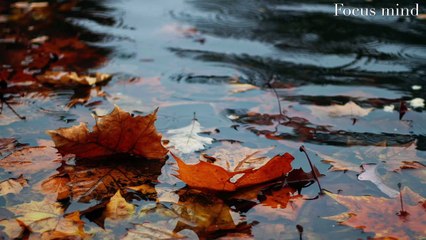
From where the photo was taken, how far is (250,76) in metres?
2.48

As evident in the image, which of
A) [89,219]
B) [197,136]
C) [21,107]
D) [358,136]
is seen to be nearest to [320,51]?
[358,136]

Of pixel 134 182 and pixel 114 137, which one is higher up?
pixel 114 137

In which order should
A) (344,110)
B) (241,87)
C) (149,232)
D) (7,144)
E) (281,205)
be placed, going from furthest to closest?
(241,87), (344,110), (7,144), (281,205), (149,232)

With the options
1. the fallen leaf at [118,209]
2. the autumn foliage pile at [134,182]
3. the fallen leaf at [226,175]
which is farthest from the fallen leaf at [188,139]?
the fallen leaf at [118,209]

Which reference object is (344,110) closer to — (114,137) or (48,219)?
(114,137)

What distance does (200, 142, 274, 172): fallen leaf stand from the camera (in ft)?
4.99

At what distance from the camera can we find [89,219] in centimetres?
128

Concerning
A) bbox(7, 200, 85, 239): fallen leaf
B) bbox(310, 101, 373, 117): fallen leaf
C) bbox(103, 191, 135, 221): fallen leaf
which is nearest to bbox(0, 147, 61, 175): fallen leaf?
bbox(7, 200, 85, 239): fallen leaf

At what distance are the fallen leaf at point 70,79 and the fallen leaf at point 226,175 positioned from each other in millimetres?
1127

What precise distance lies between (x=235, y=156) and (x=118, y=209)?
0.47m

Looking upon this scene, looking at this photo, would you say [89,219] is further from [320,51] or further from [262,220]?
[320,51]

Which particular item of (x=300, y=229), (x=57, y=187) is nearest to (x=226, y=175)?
(x=300, y=229)

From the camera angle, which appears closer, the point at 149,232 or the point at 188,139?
Result: the point at 149,232

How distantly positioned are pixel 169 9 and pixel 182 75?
1.51 meters
